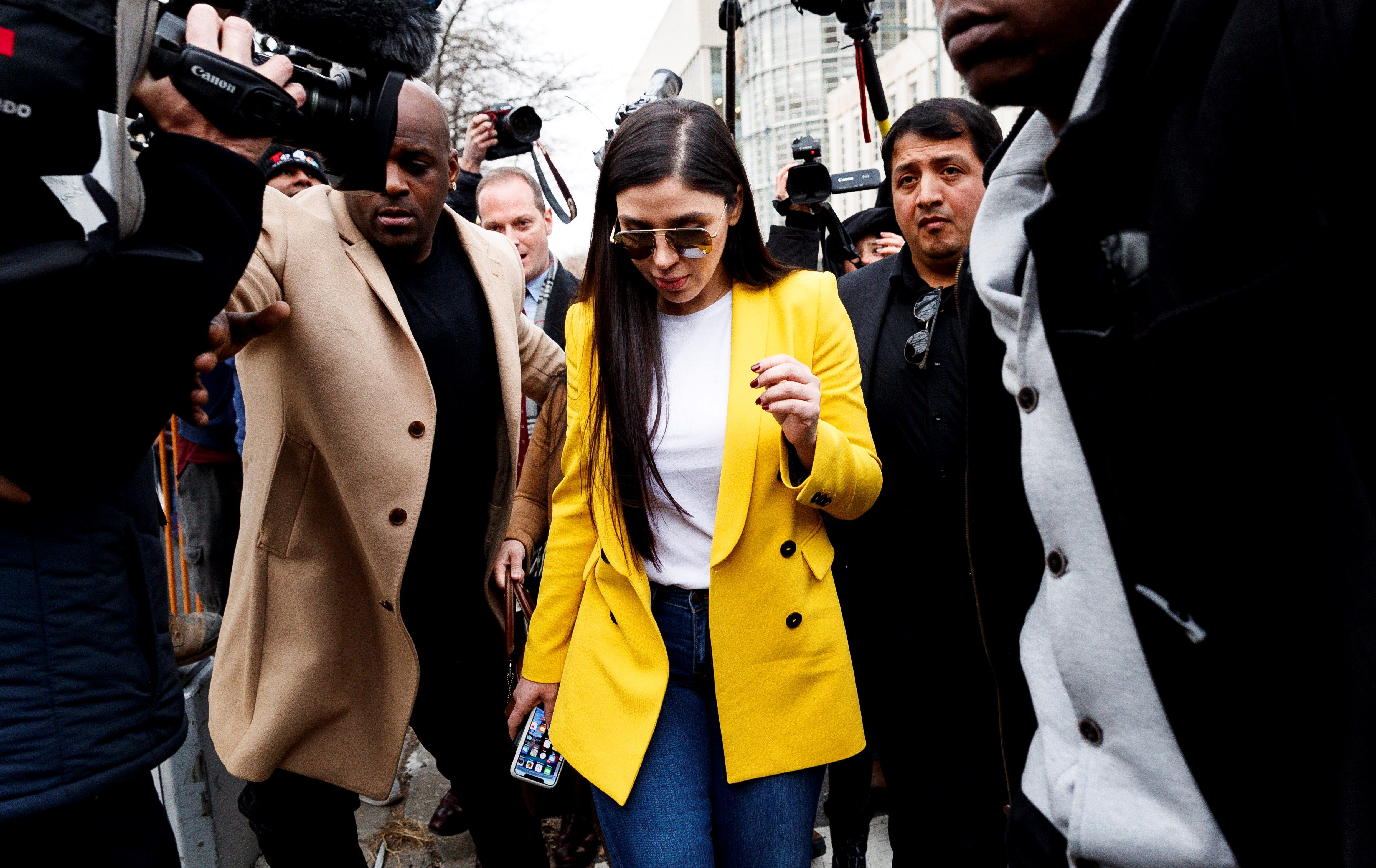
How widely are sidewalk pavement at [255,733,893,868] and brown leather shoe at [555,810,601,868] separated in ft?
0.18

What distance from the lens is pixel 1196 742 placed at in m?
0.93

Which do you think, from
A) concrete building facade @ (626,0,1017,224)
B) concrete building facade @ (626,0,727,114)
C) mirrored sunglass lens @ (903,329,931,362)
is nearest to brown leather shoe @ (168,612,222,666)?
mirrored sunglass lens @ (903,329,931,362)

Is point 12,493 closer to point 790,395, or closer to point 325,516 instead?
point 325,516

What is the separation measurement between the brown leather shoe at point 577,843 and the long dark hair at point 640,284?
5.64 ft

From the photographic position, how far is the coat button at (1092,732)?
41.7 inches

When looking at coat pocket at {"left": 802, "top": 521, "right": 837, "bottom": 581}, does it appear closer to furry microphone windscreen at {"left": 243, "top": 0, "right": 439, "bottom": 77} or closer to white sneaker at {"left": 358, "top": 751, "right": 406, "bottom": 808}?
furry microphone windscreen at {"left": 243, "top": 0, "right": 439, "bottom": 77}

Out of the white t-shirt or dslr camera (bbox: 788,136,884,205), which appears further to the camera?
dslr camera (bbox: 788,136,884,205)

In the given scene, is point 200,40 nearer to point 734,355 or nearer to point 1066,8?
point 734,355

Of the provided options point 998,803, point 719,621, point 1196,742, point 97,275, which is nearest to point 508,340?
point 719,621

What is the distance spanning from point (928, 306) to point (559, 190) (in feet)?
6.75

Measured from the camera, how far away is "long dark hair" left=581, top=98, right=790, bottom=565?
1.93m

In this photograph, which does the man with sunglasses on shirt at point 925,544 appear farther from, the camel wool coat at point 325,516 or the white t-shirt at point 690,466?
the camel wool coat at point 325,516

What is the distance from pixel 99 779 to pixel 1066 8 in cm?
179

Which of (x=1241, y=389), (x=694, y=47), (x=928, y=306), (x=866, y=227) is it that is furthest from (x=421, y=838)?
(x=694, y=47)
